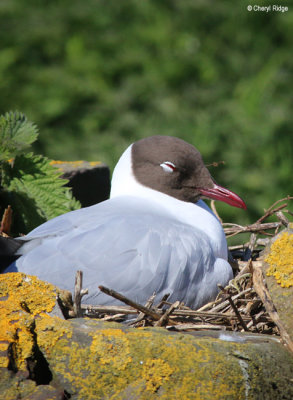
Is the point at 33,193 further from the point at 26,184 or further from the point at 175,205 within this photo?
the point at 175,205

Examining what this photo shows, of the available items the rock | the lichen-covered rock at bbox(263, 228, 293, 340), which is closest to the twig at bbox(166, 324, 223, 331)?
the lichen-covered rock at bbox(263, 228, 293, 340)

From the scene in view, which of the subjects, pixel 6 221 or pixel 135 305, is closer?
pixel 135 305

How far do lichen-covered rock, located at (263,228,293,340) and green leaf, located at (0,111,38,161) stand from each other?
150 centimetres

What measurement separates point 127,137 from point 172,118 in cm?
47

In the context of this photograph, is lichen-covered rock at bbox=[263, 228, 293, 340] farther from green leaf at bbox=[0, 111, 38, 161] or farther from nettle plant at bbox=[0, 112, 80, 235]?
green leaf at bbox=[0, 111, 38, 161]

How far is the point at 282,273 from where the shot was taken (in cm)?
286

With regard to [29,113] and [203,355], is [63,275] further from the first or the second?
[29,113]

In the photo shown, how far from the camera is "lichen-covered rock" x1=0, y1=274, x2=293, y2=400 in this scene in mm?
2275

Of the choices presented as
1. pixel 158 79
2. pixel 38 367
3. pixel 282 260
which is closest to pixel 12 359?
pixel 38 367

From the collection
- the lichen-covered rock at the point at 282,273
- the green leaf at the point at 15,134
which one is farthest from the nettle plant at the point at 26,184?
the lichen-covered rock at the point at 282,273

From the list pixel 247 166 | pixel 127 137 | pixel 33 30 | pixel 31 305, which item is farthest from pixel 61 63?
pixel 31 305

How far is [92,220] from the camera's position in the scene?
10.7 ft

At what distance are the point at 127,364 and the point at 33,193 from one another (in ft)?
5.90

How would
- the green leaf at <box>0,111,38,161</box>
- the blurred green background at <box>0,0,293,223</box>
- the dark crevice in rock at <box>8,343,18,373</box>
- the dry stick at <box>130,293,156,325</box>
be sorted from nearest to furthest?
1. the dark crevice in rock at <box>8,343,18,373</box>
2. the dry stick at <box>130,293,156,325</box>
3. the green leaf at <box>0,111,38,161</box>
4. the blurred green background at <box>0,0,293,223</box>
